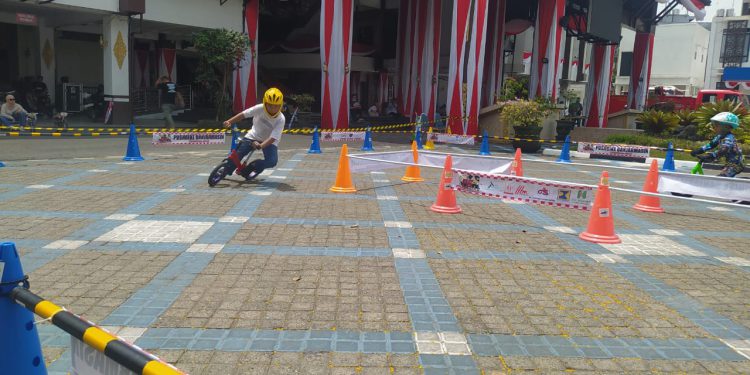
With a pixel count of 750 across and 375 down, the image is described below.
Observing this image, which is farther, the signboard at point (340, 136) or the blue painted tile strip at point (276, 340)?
the signboard at point (340, 136)

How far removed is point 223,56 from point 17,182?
47.0ft

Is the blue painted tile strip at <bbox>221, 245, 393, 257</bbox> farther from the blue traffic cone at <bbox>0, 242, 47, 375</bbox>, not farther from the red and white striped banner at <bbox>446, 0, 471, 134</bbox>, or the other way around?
the red and white striped banner at <bbox>446, 0, 471, 134</bbox>

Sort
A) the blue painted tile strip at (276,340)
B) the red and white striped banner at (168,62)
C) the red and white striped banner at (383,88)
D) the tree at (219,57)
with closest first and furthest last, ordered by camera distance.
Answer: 1. the blue painted tile strip at (276,340)
2. the tree at (219,57)
3. the red and white striped banner at (168,62)
4. the red and white striped banner at (383,88)

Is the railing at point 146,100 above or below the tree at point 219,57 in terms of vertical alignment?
below

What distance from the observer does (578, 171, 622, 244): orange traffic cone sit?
679 centimetres

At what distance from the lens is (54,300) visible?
170 inches

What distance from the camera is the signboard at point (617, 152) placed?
18.6m

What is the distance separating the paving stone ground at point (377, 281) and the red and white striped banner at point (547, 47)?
1953cm

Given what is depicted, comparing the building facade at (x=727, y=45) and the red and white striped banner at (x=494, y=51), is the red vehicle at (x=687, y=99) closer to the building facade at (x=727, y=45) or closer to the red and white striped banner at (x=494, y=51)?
the red and white striped banner at (x=494, y=51)

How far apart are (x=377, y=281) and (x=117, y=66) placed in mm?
20670

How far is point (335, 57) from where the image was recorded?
23.5 m

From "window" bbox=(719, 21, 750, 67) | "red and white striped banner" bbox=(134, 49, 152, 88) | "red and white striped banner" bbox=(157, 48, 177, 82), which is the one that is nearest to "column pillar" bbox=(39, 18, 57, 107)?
"red and white striped banner" bbox=(134, 49, 152, 88)

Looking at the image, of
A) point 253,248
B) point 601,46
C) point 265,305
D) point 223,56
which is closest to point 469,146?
point 223,56

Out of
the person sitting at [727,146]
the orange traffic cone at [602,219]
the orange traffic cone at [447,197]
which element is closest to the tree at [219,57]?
the orange traffic cone at [447,197]
